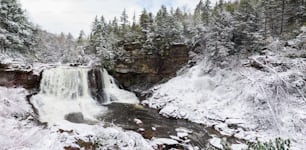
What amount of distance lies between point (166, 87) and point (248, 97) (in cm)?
806

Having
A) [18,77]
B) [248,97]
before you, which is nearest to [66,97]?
[18,77]

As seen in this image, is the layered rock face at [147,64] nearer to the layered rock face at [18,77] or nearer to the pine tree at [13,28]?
the layered rock face at [18,77]

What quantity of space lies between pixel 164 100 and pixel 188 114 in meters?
3.51

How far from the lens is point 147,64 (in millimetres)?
23234

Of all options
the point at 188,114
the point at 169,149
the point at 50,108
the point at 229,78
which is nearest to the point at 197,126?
the point at 188,114

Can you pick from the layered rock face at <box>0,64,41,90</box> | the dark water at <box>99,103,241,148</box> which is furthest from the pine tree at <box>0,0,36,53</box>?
the dark water at <box>99,103,241,148</box>

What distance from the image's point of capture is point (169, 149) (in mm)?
10367

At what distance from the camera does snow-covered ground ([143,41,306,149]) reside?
478 inches

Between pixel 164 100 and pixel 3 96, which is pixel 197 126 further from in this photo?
pixel 3 96

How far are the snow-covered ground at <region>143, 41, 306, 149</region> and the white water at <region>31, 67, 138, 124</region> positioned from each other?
195 inches

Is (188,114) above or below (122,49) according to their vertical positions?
below

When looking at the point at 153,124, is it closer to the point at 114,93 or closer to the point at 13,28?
the point at 114,93

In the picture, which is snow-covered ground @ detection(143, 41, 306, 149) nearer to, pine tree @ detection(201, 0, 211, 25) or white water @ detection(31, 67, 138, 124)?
white water @ detection(31, 67, 138, 124)

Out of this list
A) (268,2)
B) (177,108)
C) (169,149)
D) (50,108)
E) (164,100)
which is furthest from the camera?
(268,2)
